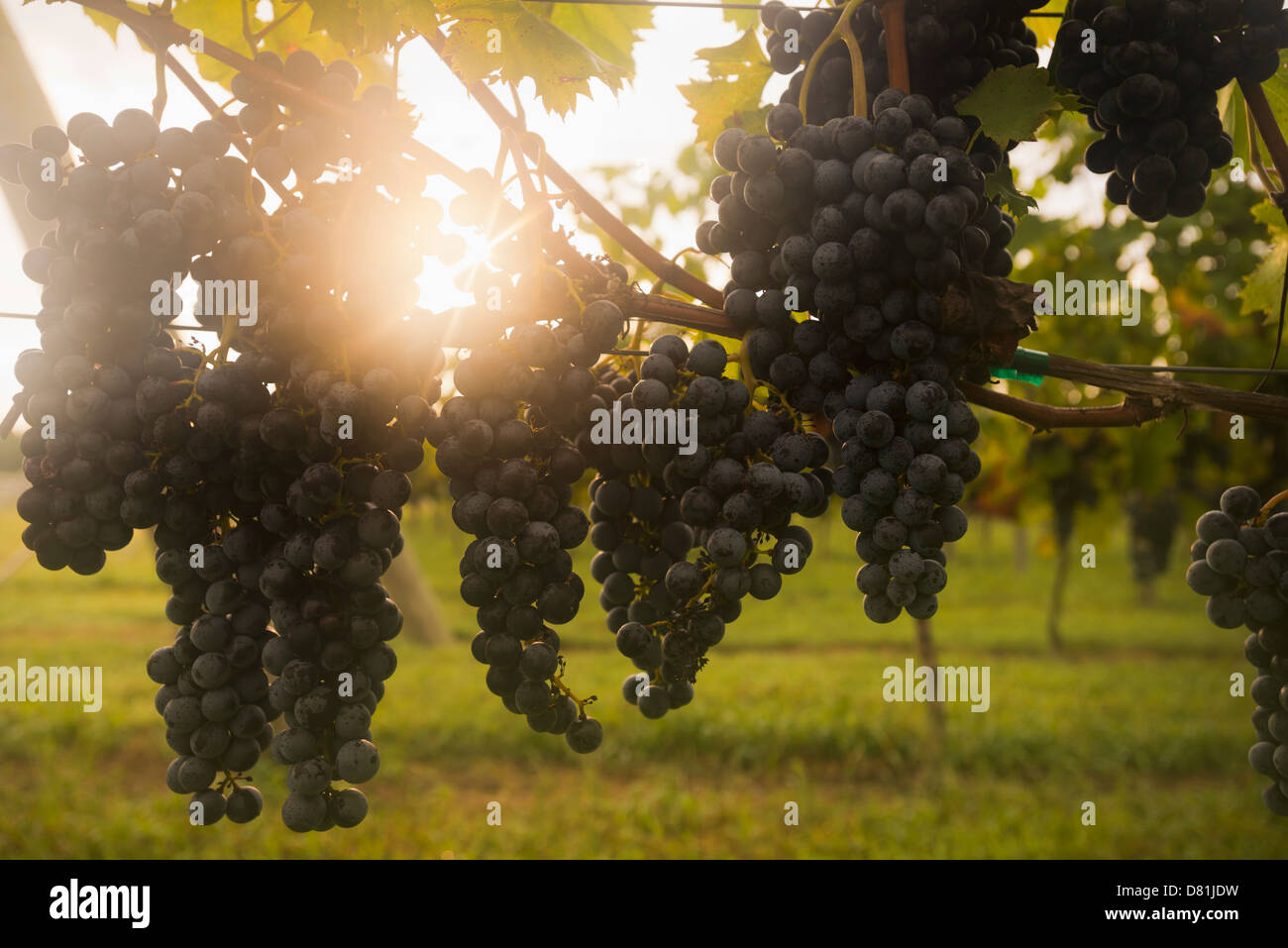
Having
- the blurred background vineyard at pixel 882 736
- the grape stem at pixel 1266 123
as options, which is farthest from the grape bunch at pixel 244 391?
the blurred background vineyard at pixel 882 736

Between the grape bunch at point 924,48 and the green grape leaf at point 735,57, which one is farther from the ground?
the green grape leaf at point 735,57

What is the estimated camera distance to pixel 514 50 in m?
1.27

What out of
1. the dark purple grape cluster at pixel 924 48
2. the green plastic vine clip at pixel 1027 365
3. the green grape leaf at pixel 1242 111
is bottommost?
the green plastic vine clip at pixel 1027 365

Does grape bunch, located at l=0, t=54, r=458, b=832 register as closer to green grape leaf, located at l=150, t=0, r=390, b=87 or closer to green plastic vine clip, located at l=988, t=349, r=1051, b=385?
green grape leaf, located at l=150, t=0, r=390, b=87

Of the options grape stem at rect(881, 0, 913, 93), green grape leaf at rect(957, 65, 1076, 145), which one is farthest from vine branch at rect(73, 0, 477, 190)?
green grape leaf at rect(957, 65, 1076, 145)

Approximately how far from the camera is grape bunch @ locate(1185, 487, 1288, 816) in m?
1.29

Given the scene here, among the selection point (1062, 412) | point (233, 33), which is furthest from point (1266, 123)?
point (233, 33)

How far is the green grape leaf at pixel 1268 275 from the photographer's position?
1594 mm

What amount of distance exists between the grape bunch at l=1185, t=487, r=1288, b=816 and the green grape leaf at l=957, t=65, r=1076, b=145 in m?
0.62

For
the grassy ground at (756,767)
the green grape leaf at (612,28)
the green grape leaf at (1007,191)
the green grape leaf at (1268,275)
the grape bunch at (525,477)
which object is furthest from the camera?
the grassy ground at (756,767)

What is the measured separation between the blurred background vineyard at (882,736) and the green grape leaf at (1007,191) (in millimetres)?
2480

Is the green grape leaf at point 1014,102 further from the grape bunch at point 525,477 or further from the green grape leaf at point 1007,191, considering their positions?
the grape bunch at point 525,477
